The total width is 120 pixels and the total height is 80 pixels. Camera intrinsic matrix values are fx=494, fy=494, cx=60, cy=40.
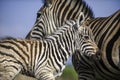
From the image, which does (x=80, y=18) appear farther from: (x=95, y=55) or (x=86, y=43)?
(x=95, y=55)

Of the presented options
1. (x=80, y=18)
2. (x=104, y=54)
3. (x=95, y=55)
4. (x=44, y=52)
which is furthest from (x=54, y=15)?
(x=104, y=54)

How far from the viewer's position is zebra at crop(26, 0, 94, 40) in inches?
460

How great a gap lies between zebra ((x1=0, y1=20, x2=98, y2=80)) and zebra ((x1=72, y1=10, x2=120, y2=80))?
212 mm

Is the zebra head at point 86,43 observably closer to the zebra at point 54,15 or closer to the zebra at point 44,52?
the zebra at point 44,52

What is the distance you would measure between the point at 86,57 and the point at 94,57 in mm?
425

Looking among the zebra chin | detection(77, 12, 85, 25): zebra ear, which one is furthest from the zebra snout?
detection(77, 12, 85, 25): zebra ear

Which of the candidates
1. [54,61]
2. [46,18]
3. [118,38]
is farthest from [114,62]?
[46,18]

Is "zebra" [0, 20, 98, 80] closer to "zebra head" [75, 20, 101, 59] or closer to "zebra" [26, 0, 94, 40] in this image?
"zebra head" [75, 20, 101, 59]

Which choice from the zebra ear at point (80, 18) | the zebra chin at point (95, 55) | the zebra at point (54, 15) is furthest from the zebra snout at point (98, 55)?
the zebra at point (54, 15)

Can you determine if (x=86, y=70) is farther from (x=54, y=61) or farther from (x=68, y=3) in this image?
(x=68, y=3)

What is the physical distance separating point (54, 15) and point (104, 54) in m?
2.13

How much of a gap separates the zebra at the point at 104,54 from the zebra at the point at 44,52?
212 millimetres

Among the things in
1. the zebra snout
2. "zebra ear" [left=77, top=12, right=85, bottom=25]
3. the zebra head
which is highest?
"zebra ear" [left=77, top=12, right=85, bottom=25]

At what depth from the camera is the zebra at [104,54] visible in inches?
396
